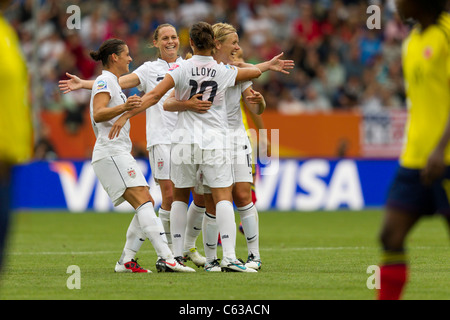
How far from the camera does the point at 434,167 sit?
539 cm

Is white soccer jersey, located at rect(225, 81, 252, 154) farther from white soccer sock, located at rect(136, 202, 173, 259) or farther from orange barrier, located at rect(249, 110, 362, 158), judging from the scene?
orange barrier, located at rect(249, 110, 362, 158)

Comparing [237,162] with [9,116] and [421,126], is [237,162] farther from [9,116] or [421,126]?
[9,116]

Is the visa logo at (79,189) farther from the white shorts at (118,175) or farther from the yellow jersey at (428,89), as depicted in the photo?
the yellow jersey at (428,89)

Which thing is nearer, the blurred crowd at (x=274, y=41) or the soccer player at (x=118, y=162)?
the soccer player at (x=118, y=162)

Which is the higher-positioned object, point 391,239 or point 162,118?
point 162,118

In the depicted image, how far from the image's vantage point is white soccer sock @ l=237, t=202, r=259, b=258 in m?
9.39

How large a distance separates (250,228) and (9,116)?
501cm

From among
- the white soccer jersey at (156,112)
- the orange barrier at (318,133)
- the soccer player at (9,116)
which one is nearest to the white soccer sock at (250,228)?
the white soccer jersey at (156,112)

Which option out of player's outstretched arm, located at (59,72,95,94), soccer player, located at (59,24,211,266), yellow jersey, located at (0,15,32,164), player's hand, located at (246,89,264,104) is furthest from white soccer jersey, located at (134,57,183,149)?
yellow jersey, located at (0,15,32,164)

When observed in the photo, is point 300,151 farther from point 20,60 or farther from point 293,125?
point 20,60

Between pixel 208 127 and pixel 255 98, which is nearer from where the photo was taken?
pixel 208 127

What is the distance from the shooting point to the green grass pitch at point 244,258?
7.46 metres

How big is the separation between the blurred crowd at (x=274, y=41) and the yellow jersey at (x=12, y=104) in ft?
54.7

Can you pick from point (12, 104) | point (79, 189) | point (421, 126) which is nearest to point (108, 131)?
point (421, 126)
